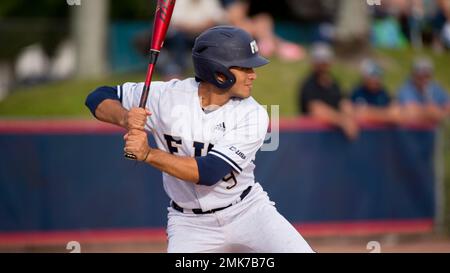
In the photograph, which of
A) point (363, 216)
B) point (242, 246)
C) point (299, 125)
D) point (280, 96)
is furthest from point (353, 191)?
point (242, 246)

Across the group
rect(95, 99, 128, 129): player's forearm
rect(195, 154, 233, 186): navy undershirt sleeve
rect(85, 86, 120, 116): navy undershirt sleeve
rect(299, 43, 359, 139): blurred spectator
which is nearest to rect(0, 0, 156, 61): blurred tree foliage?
rect(299, 43, 359, 139): blurred spectator

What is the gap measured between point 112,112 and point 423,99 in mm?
6610

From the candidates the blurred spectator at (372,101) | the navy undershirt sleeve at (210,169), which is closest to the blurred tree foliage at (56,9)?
the blurred spectator at (372,101)

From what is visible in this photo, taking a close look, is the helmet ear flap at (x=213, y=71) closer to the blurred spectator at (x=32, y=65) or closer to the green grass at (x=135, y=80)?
the green grass at (x=135, y=80)

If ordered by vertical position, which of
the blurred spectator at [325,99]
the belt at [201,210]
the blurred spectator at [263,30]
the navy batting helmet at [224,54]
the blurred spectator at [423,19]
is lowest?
the belt at [201,210]

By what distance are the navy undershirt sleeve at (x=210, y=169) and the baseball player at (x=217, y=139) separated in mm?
25

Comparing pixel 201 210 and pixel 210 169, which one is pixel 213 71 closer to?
pixel 210 169

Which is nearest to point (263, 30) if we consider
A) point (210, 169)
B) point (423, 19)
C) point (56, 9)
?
point (423, 19)

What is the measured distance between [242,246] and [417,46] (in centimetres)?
911

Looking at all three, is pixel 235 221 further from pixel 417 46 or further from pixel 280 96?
pixel 417 46

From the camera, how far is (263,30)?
43.6ft

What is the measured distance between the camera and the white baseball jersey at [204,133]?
6.20 metres

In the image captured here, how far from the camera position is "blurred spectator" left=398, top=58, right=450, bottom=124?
11852mm

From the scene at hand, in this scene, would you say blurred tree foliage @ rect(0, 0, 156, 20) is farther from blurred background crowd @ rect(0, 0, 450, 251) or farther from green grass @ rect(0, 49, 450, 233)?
green grass @ rect(0, 49, 450, 233)
